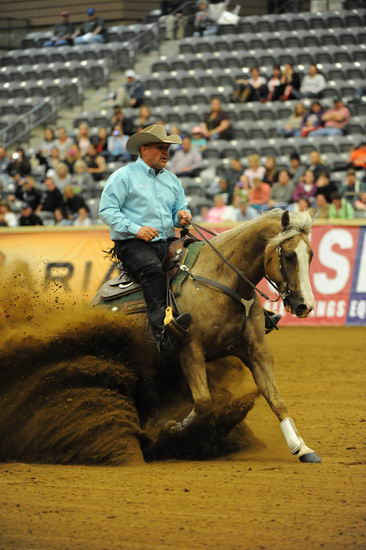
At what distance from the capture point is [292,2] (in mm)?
27219

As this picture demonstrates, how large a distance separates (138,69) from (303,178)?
9.25 meters

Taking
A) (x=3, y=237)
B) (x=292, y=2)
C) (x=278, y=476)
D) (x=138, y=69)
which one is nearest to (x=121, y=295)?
(x=278, y=476)

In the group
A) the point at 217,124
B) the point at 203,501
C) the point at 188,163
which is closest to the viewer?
the point at 203,501

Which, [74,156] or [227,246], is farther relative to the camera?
[74,156]

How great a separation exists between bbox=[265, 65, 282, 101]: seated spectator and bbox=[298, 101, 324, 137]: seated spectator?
1.36 meters

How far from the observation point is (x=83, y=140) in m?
22.7

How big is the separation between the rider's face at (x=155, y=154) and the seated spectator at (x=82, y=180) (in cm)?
1331

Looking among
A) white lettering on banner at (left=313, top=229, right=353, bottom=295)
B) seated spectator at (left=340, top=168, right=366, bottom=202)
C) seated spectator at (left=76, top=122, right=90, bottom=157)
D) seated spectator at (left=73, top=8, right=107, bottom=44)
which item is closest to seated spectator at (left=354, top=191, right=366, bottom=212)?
seated spectator at (left=340, top=168, right=366, bottom=202)

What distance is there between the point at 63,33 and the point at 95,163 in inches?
319

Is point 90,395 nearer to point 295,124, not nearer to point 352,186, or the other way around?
point 352,186

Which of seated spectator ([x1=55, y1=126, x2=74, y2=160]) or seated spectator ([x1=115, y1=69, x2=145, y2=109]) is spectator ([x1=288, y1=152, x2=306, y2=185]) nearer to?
seated spectator ([x1=115, y1=69, x2=145, y2=109])

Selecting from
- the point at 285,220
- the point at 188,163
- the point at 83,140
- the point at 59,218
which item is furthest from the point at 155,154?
the point at 83,140

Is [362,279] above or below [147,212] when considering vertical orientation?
below

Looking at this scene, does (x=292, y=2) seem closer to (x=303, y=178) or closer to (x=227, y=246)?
(x=303, y=178)
